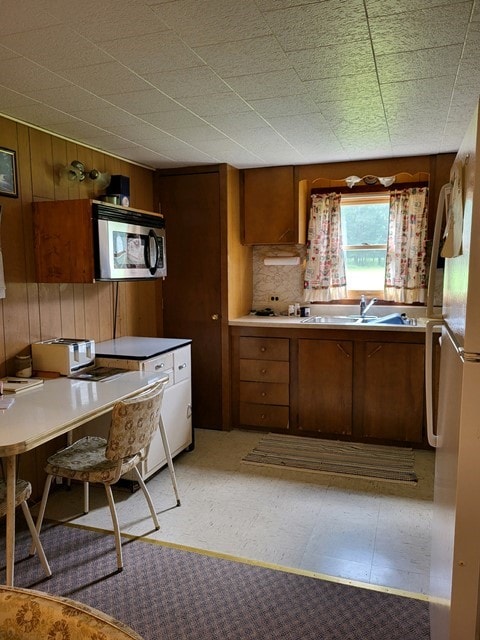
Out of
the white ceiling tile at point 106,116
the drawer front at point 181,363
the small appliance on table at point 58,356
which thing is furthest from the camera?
the drawer front at point 181,363

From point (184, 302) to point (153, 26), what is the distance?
2.64m

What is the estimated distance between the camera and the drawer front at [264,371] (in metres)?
3.95

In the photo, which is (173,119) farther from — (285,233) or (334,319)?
(334,319)

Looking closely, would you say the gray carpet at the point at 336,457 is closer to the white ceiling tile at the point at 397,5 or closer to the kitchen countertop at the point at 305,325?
the kitchen countertop at the point at 305,325

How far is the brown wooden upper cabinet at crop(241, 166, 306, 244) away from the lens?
4.10m

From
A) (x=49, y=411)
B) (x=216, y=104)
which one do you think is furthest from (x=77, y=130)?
(x=49, y=411)


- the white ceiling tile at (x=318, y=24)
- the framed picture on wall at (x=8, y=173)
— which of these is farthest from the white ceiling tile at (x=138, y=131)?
the white ceiling tile at (x=318, y=24)

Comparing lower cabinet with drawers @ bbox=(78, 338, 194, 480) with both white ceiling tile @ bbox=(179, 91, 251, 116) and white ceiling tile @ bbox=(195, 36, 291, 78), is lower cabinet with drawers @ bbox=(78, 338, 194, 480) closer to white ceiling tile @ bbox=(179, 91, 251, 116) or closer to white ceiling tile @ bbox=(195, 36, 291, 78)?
white ceiling tile @ bbox=(179, 91, 251, 116)

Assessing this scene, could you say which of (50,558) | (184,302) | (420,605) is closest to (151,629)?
(50,558)

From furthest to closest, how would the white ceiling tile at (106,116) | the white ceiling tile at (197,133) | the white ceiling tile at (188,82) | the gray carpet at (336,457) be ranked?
the gray carpet at (336,457) < the white ceiling tile at (197,133) < the white ceiling tile at (106,116) < the white ceiling tile at (188,82)

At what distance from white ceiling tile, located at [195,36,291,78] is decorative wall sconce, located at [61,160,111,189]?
143 centimetres

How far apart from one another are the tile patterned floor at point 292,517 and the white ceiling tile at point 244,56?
7.27ft

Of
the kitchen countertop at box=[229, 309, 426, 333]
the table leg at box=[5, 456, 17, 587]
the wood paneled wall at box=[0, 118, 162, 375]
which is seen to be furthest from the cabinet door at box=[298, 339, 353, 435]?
the table leg at box=[5, 456, 17, 587]

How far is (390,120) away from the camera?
280 cm
